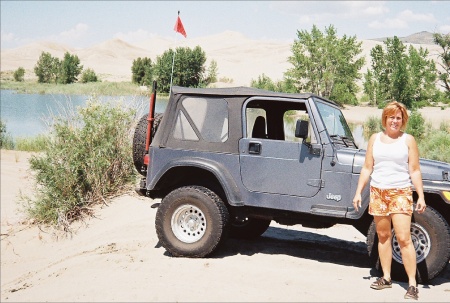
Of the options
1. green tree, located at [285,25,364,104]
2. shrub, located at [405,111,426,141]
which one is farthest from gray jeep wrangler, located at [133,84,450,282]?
green tree, located at [285,25,364,104]

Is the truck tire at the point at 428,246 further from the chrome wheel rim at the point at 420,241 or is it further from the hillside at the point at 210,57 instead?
the hillside at the point at 210,57

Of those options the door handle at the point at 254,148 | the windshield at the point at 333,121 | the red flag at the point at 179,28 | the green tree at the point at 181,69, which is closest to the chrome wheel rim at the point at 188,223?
the door handle at the point at 254,148

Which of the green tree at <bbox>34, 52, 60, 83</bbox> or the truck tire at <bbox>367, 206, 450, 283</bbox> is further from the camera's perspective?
the green tree at <bbox>34, 52, 60, 83</bbox>

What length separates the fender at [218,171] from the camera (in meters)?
6.52

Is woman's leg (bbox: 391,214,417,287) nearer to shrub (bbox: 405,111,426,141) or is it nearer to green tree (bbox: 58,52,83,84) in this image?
shrub (bbox: 405,111,426,141)

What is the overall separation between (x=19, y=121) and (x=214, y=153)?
96.7ft

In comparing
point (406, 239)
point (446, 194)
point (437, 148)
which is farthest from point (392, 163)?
point (437, 148)

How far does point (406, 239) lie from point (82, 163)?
7.69 meters

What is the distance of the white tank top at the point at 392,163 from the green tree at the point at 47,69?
81.7m

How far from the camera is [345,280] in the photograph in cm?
600

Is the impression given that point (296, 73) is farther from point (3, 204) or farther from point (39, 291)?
point (39, 291)

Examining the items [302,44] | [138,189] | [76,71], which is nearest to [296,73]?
[302,44]

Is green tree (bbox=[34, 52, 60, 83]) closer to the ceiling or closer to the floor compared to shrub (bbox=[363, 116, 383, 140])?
closer to the ceiling

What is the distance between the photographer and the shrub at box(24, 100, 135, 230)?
435 inches
